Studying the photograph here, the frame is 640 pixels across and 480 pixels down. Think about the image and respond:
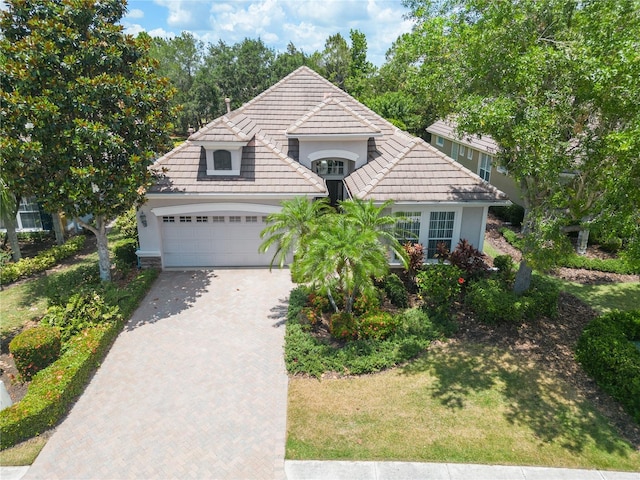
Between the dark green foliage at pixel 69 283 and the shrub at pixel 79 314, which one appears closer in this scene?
the shrub at pixel 79 314

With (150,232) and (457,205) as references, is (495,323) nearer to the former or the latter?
(457,205)

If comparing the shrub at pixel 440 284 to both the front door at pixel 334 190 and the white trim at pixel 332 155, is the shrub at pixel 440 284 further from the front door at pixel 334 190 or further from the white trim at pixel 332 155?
the front door at pixel 334 190

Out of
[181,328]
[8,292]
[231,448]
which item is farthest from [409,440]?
[8,292]

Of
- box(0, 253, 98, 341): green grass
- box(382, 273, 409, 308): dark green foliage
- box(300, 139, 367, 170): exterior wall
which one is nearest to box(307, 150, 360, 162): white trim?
box(300, 139, 367, 170): exterior wall

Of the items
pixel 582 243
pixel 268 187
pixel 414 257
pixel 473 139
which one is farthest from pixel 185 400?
pixel 473 139

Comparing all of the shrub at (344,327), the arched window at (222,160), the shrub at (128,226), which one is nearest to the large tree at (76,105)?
the arched window at (222,160)

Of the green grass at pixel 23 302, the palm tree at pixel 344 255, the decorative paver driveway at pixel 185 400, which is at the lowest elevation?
the decorative paver driveway at pixel 185 400

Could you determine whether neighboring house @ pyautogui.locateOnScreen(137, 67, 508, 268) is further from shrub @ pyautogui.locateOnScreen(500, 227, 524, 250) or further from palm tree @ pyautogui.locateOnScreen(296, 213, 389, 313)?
shrub @ pyautogui.locateOnScreen(500, 227, 524, 250)

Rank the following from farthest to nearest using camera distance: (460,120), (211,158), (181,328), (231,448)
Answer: (211,158), (181,328), (460,120), (231,448)
